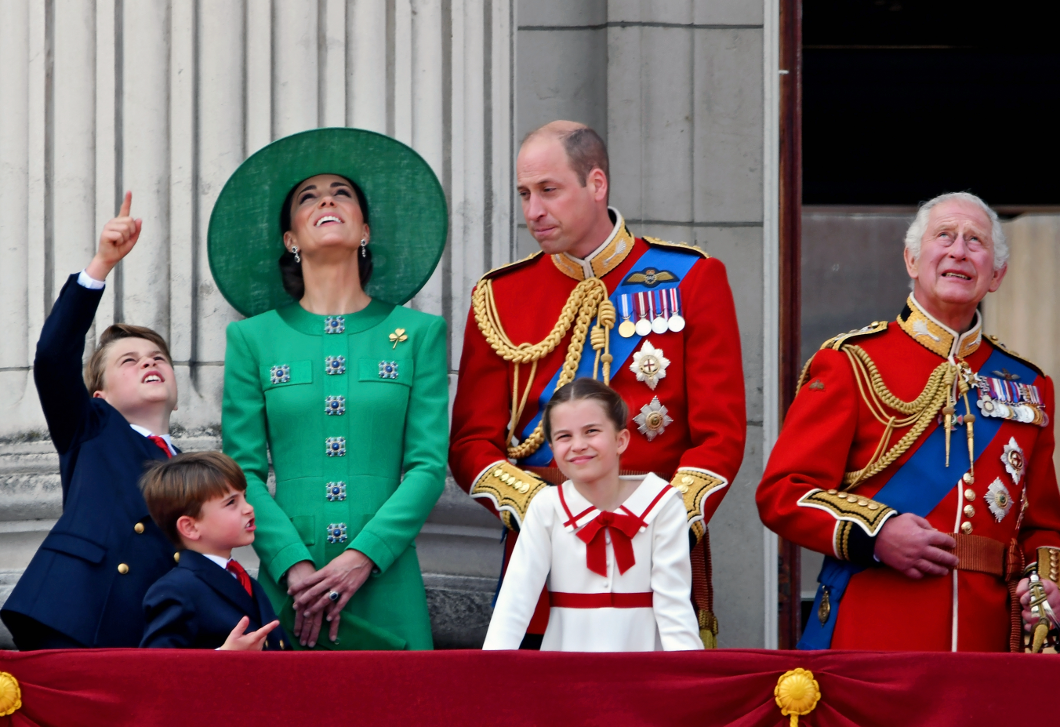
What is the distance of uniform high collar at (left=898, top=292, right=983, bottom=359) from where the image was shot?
4236mm

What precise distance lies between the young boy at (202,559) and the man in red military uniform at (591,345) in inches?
23.6

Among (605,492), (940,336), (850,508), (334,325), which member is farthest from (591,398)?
(940,336)

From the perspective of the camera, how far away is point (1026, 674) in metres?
3.20

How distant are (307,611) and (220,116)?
195 cm

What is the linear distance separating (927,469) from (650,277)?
2.69 feet

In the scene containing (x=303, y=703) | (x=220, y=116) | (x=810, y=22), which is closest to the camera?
(x=303, y=703)

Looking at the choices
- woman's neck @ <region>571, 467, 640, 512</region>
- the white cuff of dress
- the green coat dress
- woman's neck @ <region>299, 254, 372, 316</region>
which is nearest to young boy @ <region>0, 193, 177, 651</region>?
the white cuff of dress

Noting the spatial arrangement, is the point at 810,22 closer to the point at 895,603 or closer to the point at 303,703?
the point at 895,603

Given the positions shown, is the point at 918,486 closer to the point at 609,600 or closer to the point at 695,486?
the point at 695,486

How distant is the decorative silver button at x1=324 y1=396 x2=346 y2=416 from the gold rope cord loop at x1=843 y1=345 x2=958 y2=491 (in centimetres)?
123

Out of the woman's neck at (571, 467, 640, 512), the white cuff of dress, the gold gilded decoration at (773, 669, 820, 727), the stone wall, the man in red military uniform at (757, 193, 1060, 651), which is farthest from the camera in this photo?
the stone wall

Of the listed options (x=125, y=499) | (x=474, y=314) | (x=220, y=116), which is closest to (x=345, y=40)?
(x=220, y=116)

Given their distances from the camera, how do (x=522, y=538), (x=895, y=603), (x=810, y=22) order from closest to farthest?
(x=522, y=538), (x=895, y=603), (x=810, y=22)

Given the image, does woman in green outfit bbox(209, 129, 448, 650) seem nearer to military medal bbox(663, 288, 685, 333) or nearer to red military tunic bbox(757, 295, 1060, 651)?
military medal bbox(663, 288, 685, 333)
